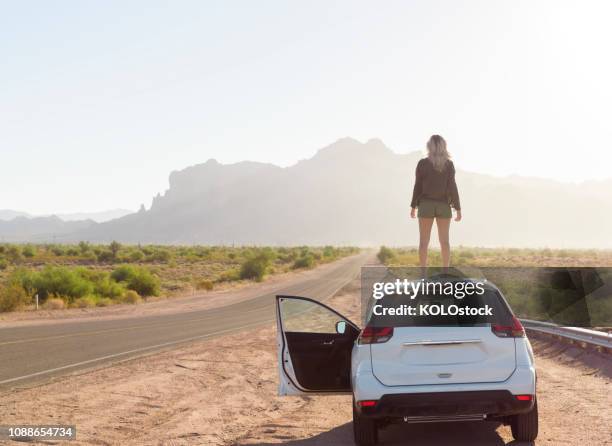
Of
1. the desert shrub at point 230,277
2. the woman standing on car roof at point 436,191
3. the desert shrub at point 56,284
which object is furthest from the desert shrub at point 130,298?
the woman standing on car roof at point 436,191

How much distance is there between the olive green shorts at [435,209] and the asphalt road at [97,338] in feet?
24.6

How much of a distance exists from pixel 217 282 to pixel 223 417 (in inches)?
1882

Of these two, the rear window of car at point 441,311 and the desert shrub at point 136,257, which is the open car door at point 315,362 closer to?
the rear window of car at point 441,311

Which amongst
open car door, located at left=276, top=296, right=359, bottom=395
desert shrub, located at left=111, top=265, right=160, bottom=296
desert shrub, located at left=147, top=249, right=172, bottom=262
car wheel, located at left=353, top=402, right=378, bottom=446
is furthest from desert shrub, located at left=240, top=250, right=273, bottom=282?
car wheel, located at left=353, top=402, right=378, bottom=446

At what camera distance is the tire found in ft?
23.2

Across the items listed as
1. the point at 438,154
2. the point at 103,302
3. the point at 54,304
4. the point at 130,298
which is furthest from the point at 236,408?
the point at 130,298

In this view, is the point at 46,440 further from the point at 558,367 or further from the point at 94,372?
the point at 558,367

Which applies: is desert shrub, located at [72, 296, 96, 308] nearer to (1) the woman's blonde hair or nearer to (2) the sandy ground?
(2) the sandy ground

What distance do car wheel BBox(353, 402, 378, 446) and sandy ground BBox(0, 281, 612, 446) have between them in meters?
0.49

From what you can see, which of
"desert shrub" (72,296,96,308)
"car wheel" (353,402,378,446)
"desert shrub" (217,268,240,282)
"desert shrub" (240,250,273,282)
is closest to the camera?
"car wheel" (353,402,378,446)

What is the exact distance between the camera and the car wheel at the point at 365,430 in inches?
277

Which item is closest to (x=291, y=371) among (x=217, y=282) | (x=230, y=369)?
(x=230, y=369)

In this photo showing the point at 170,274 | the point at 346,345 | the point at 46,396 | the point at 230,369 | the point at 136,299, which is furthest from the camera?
the point at 170,274

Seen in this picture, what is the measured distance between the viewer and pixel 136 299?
38125mm
